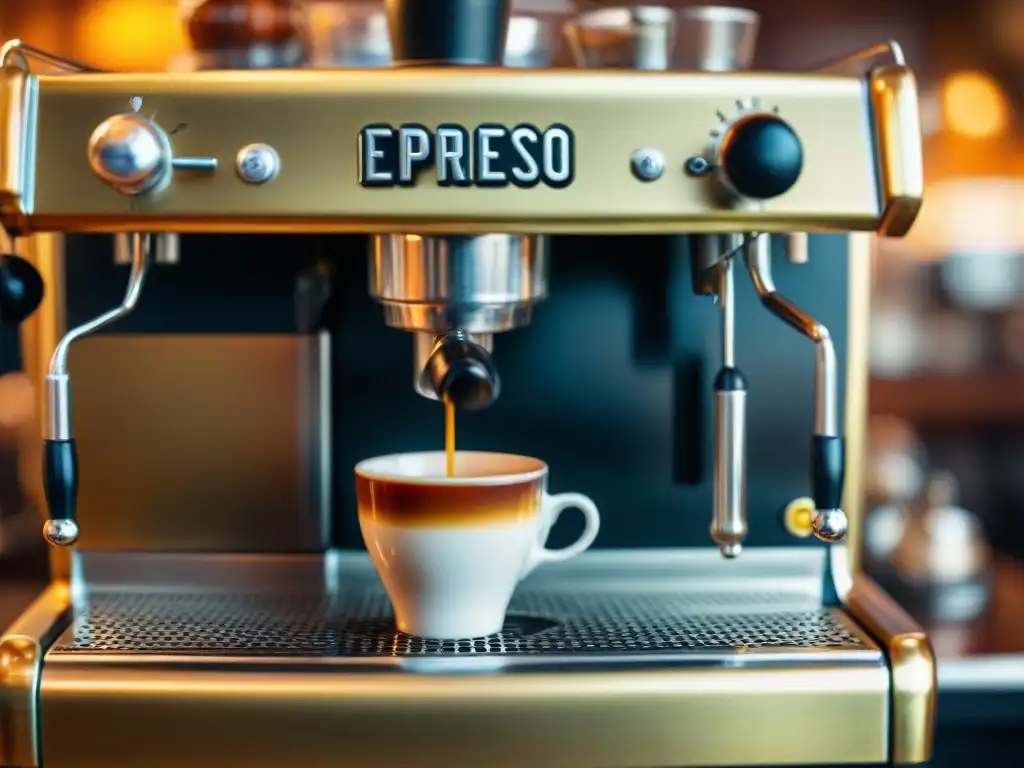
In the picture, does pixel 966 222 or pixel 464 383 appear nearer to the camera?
pixel 464 383

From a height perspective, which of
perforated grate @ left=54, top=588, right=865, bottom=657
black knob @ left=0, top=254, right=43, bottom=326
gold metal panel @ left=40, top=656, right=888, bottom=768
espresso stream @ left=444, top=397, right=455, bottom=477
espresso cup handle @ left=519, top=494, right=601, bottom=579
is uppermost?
black knob @ left=0, top=254, right=43, bottom=326

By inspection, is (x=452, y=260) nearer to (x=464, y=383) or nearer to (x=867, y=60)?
(x=464, y=383)

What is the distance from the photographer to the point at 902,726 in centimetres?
58

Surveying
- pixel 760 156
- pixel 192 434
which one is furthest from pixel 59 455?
pixel 760 156

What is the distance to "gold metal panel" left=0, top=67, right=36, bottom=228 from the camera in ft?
1.83

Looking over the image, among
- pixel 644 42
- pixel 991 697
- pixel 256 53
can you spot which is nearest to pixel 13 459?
pixel 256 53

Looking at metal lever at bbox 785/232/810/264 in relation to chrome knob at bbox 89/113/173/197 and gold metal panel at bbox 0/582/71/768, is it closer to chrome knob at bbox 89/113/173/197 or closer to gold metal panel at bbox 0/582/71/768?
chrome knob at bbox 89/113/173/197

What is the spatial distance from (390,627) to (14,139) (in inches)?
12.1

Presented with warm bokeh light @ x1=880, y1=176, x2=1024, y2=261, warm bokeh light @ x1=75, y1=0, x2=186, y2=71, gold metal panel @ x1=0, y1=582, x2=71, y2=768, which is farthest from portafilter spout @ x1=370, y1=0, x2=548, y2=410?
warm bokeh light @ x1=880, y1=176, x2=1024, y2=261

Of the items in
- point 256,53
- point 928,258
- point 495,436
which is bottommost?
point 495,436

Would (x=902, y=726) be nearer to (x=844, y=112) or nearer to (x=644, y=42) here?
(x=844, y=112)

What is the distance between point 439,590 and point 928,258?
106 cm

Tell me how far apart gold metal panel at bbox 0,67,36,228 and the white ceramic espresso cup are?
21cm

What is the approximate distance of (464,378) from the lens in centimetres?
49
